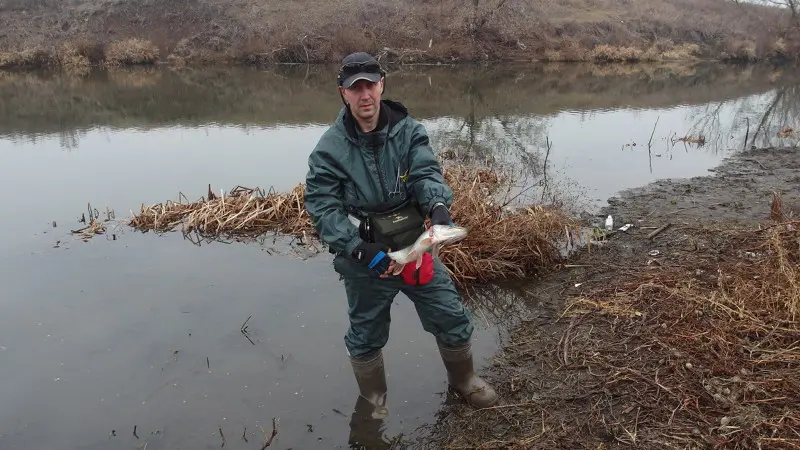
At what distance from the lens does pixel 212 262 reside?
300 inches

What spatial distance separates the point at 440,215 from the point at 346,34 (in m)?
34.0

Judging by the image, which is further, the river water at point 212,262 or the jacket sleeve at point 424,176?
the river water at point 212,262

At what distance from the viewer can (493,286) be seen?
6547 millimetres

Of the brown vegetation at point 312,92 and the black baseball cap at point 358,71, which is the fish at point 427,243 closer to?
the black baseball cap at point 358,71

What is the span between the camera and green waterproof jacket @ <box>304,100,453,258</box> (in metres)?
3.57

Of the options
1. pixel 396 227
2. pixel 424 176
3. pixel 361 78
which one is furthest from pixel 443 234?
pixel 361 78

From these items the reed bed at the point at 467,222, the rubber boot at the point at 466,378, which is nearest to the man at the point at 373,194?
the rubber boot at the point at 466,378

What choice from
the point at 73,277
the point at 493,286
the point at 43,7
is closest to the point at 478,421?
the point at 493,286

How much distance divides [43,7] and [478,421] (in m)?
49.7

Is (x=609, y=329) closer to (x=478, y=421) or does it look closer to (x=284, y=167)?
(x=478, y=421)

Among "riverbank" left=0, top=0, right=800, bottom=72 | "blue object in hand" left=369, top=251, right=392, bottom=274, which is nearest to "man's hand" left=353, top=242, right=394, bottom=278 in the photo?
"blue object in hand" left=369, top=251, right=392, bottom=274

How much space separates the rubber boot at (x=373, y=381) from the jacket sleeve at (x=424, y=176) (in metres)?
1.33

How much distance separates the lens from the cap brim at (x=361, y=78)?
11.3ft

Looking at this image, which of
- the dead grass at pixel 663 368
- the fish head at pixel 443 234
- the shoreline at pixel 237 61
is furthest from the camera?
the shoreline at pixel 237 61
